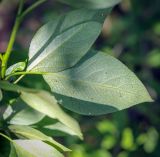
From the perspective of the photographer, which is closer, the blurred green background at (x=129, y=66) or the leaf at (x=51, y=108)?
the leaf at (x=51, y=108)

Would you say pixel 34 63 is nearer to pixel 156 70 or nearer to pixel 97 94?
pixel 97 94

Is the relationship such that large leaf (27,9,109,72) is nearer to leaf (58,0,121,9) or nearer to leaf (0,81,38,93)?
leaf (58,0,121,9)

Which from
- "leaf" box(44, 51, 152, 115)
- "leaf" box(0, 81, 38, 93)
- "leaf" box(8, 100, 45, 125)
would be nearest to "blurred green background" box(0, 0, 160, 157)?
"leaf" box(8, 100, 45, 125)

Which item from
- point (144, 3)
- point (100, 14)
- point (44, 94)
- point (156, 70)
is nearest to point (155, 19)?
point (144, 3)

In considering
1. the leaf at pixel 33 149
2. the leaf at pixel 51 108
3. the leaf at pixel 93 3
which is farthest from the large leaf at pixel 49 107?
the leaf at pixel 93 3

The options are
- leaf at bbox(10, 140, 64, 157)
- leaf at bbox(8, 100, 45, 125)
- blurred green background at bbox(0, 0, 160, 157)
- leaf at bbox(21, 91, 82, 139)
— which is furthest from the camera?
blurred green background at bbox(0, 0, 160, 157)

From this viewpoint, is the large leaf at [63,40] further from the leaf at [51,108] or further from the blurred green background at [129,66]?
the blurred green background at [129,66]
